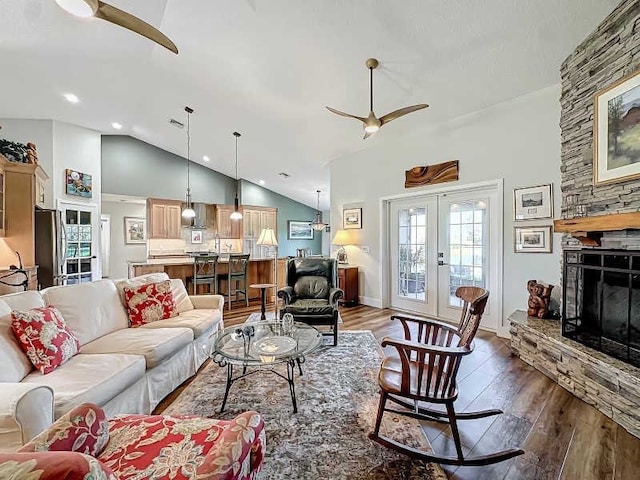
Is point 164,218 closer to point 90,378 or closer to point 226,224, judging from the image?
point 226,224

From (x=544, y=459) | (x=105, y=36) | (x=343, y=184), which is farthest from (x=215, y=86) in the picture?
(x=544, y=459)

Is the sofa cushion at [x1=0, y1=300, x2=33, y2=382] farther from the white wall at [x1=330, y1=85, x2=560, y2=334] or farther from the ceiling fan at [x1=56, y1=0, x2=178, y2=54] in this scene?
the white wall at [x1=330, y1=85, x2=560, y2=334]

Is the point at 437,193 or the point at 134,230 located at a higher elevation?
the point at 437,193

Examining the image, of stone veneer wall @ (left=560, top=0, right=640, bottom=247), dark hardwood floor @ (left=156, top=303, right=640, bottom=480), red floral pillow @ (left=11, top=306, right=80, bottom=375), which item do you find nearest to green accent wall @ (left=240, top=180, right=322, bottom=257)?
dark hardwood floor @ (left=156, top=303, right=640, bottom=480)

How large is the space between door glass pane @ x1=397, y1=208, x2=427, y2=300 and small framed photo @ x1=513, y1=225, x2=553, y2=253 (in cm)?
137

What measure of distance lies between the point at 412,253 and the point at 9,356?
4742mm

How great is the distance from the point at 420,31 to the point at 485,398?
3.24 metres

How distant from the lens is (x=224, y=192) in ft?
29.3

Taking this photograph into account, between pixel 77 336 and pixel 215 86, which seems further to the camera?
pixel 215 86

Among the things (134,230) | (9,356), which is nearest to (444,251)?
(9,356)

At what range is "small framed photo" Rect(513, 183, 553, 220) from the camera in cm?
345

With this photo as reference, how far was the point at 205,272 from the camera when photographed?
547 cm

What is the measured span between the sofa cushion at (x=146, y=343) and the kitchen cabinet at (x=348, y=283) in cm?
334

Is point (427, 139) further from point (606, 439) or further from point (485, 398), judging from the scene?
point (606, 439)
